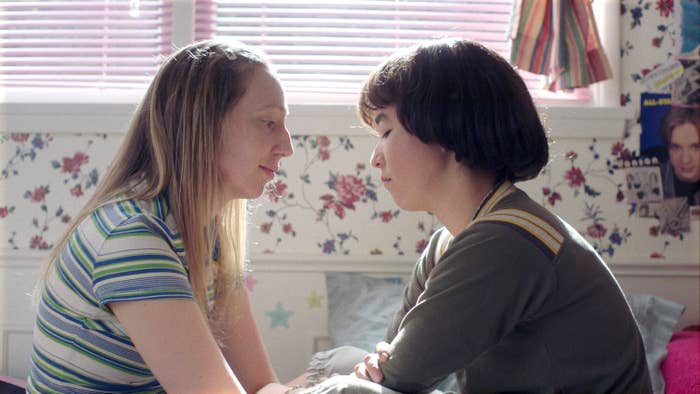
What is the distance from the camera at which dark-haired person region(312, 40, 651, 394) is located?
905mm

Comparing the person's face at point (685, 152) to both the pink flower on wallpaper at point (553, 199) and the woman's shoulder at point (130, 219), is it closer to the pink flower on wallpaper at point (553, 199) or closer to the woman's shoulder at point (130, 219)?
the pink flower on wallpaper at point (553, 199)

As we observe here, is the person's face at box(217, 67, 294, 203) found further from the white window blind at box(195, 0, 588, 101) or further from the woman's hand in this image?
the white window blind at box(195, 0, 588, 101)

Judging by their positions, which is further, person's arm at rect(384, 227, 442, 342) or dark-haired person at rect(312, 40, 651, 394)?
person's arm at rect(384, 227, 442, 342)

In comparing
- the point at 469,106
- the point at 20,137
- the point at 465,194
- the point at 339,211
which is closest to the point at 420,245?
the point at 339,211

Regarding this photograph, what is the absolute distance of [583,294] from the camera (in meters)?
0.95

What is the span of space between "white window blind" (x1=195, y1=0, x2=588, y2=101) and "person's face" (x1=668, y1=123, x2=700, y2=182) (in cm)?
43

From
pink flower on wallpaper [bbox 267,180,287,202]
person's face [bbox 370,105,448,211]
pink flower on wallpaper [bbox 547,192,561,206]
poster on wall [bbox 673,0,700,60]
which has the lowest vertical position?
pink flower on wallpaper [bbox 267,180,287,202]

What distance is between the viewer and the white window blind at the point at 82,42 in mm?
2191

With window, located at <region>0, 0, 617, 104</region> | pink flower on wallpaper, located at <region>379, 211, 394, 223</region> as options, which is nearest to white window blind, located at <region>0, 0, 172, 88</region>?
window, located at <region>0, 0, 617, 104</region>

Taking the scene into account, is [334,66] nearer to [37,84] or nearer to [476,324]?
[37,84]

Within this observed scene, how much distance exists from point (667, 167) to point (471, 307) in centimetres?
139

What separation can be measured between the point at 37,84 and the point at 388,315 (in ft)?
4.54

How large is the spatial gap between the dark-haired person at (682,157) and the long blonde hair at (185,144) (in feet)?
4.59

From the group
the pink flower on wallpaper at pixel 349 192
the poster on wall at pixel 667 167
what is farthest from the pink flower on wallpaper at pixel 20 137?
the poster on wall at pixel 667 167
